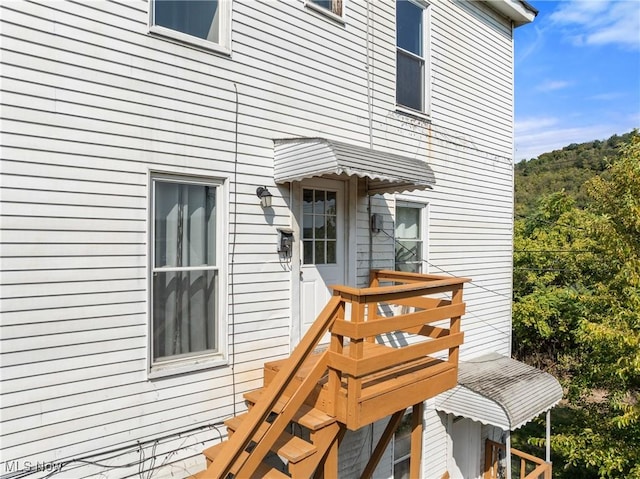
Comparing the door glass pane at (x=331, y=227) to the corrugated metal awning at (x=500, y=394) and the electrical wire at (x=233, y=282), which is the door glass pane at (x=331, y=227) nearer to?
the electrical wire at (x=233, y=282)

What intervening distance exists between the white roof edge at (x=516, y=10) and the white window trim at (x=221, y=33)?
5426mm

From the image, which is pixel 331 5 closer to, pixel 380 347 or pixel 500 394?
pixel 380 347

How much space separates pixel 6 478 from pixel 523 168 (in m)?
38.7

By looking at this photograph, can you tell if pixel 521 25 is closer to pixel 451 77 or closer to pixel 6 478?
pixel 451 77

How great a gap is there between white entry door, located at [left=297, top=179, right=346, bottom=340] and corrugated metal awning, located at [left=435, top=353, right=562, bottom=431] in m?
2.61

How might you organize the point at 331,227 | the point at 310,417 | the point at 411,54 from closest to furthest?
the point at 310,417 < the point at 331,227 < the point at 411,54

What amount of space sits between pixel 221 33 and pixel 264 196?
1.64 m

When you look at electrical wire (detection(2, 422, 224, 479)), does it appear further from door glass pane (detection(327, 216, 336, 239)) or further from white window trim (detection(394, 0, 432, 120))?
white window trim (detection(394, 0, 432, 120))

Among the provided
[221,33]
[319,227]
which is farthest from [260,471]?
[221,33]

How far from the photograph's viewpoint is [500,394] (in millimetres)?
5898

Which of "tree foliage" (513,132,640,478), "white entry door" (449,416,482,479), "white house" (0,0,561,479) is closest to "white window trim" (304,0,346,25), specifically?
"white house" (0,0,561,479)

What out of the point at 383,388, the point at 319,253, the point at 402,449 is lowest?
the point at 402,449

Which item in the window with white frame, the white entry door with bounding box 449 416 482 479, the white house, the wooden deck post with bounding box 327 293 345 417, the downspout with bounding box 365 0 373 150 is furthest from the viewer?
the white entry door with bounding box 449 416 482 479

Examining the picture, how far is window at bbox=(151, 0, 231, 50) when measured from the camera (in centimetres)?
381
